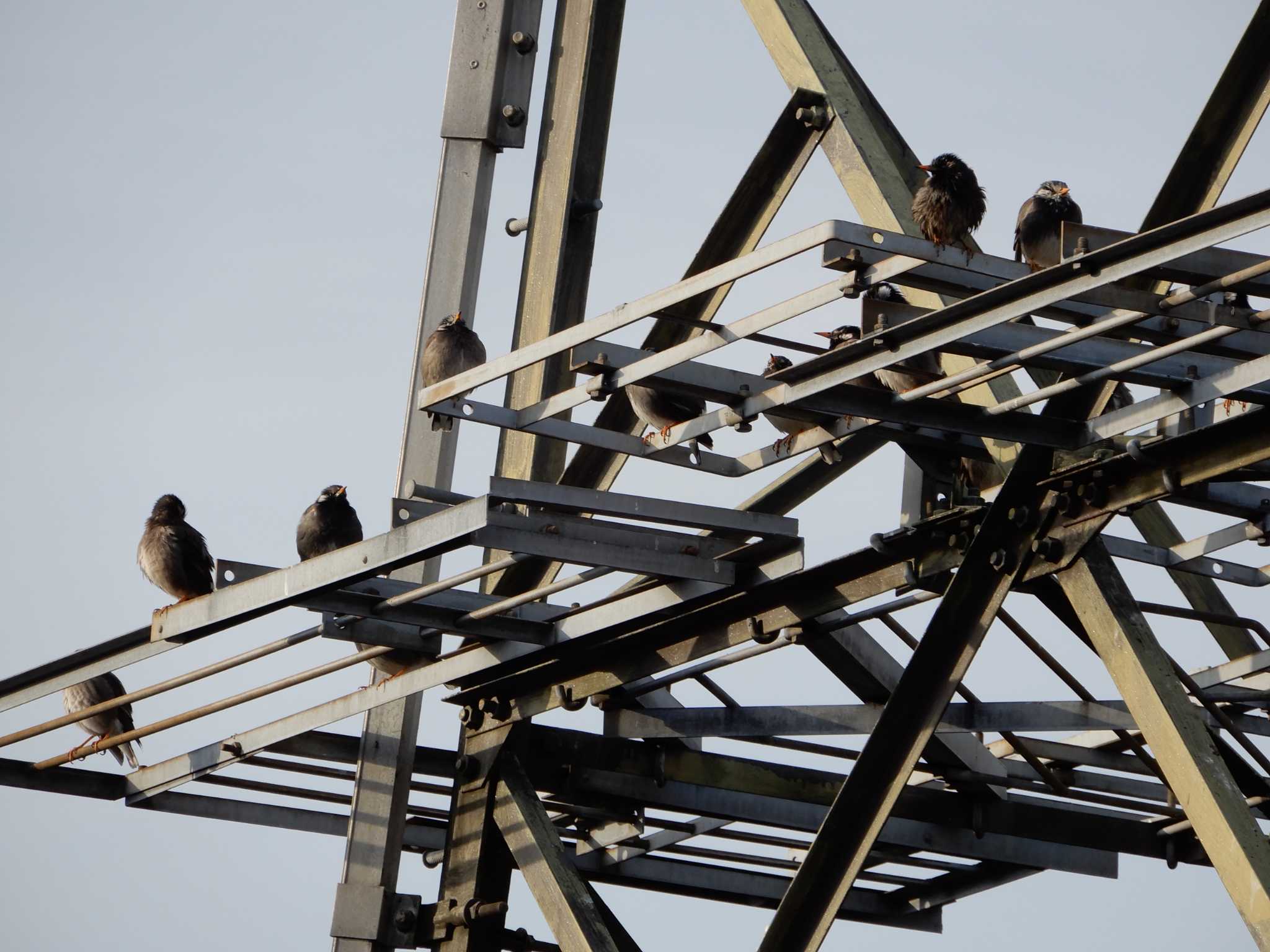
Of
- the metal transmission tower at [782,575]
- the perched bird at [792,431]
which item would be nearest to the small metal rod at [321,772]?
the metal transmission tower at [782,575]

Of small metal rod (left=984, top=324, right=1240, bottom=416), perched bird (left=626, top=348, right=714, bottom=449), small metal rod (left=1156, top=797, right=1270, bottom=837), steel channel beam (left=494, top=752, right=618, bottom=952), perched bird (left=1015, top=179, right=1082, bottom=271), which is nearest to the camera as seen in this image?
small metal rod (left=984, top=324, right=1240, bottom=416)

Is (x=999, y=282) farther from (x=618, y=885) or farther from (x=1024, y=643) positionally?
(x=618, y=885)

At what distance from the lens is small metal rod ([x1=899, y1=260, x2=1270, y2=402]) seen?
19.5 feet

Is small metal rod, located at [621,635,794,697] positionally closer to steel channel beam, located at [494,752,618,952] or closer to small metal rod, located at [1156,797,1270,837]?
steel channel beam, located at [494,752,618,952]

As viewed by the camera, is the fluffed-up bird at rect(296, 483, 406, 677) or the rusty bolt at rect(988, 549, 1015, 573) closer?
the rusty bolt at rect(988, 549, 1015, 573)

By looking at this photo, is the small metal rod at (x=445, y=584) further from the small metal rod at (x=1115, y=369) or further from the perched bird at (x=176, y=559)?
the perched bird at (x=176, y=559)

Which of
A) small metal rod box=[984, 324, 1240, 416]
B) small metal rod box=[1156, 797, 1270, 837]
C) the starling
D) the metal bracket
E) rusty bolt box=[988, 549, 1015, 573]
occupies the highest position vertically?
the starling

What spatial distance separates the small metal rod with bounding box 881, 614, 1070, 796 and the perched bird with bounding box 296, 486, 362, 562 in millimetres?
3471

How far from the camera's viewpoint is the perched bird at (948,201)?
25.6 feet

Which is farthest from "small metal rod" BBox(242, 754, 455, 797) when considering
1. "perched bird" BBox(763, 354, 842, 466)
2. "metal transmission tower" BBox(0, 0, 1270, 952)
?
"perched bird" BBox(763, 354, 842, 466)

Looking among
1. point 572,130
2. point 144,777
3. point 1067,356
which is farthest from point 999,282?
point 144,777

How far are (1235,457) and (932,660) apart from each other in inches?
53.8

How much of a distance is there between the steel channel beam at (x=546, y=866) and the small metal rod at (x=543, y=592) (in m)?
1.01

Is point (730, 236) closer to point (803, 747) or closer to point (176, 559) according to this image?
point (803, 747)
